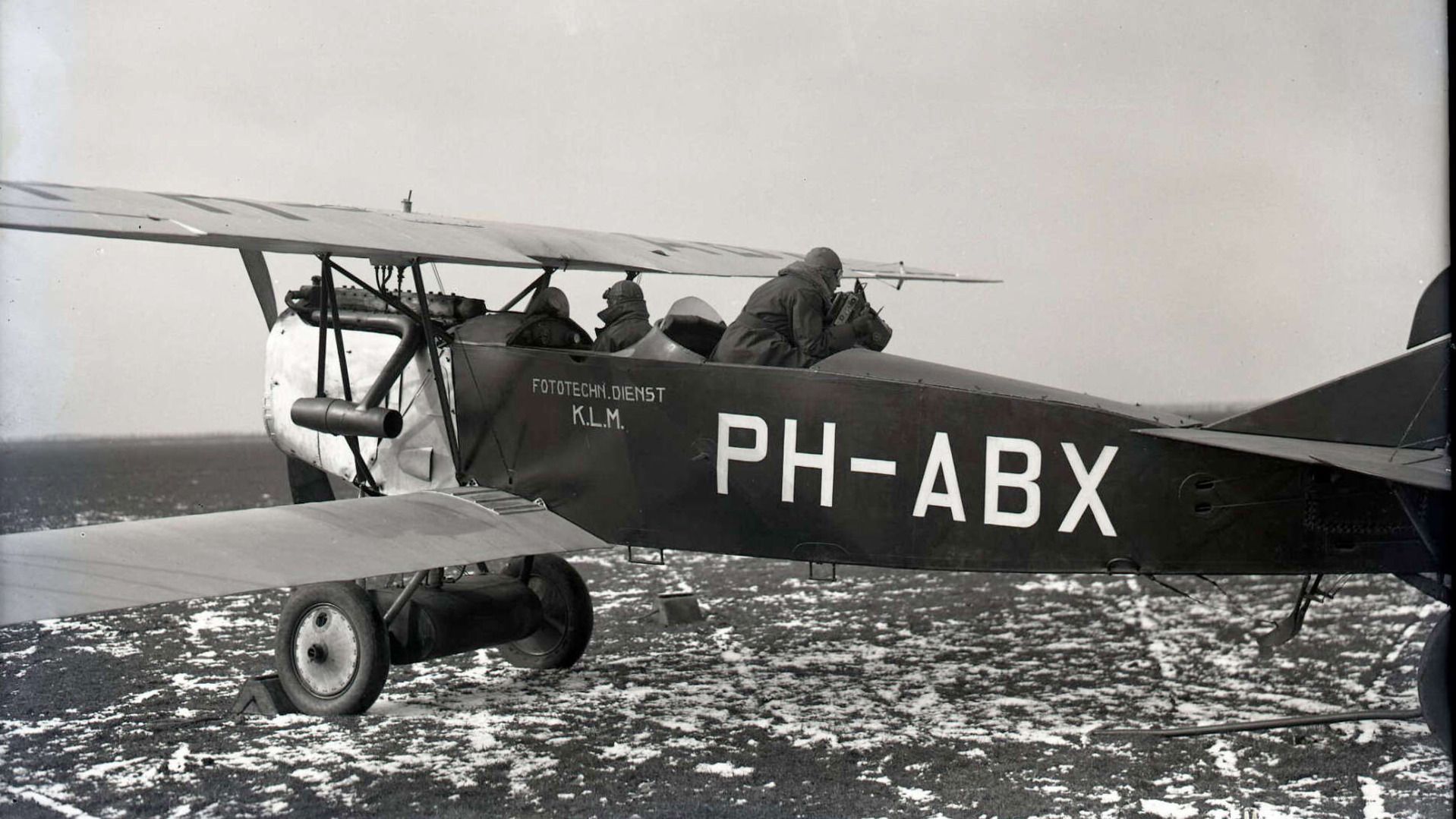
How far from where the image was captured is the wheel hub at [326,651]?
19.2ft

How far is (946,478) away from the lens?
533 cm

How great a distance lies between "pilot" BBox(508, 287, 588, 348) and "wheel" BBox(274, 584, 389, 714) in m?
1.66

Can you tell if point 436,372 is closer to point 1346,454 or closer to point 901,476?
point 901,476

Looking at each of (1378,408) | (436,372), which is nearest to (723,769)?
(436,372)

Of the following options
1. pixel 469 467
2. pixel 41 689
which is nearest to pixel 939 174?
pixel 469 467

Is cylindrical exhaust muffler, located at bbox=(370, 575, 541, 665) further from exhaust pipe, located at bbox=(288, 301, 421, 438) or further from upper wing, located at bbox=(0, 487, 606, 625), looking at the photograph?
exhaust pipe, located at bbox=(288, 301, 421, 438)

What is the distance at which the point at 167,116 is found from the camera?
1023cm

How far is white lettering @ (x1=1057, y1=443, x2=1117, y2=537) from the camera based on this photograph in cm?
507

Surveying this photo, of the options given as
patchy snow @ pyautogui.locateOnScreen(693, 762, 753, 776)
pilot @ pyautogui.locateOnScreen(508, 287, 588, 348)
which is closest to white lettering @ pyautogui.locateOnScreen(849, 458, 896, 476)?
patchy snow @ pyautogui.locateOnScreen(693, 762, 753, 776)

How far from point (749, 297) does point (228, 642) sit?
4239 millimetres

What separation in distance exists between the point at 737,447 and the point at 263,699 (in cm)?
268

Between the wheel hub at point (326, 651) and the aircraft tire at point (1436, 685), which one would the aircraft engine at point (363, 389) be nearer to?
the wheel hub at point (326, 651)

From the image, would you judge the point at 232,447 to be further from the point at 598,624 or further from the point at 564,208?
the point at 598,624

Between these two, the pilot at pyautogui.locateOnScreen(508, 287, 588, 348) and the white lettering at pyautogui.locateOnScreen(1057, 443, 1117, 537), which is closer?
the white lettering at pyautogui.locateOnScreen(1057, 443, 1117, 537)
